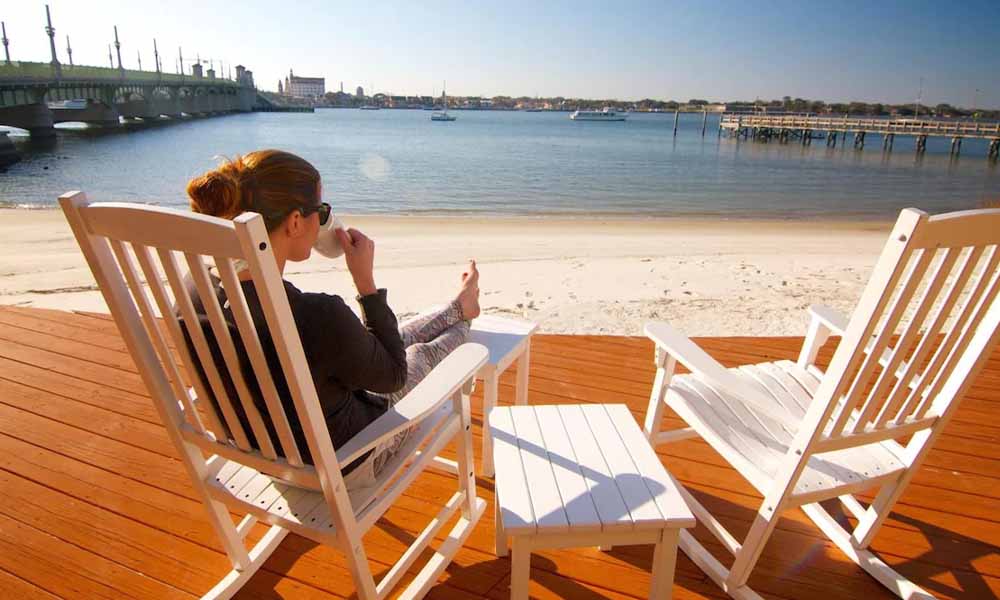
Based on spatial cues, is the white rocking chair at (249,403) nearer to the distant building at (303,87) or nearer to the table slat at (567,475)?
the table slat at (567,475)

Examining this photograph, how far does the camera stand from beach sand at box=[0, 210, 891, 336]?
4.19 m

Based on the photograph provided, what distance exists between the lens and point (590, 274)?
5594mm

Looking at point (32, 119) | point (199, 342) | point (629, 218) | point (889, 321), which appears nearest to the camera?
point (199, 342)

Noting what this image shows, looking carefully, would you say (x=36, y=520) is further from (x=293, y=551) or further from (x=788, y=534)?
(x=788, y=534)

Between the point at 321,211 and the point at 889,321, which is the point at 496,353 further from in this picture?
the point at 889,321

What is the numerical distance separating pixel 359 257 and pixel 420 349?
1.60 feet

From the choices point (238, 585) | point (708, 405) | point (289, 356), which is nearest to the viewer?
point (289, 356)

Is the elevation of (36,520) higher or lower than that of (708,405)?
lower

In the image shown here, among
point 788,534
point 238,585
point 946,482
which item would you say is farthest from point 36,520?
point 946,482

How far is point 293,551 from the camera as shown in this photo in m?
1.70

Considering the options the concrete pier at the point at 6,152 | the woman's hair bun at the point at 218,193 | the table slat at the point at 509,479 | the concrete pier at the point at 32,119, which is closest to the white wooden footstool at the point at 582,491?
the table slat at the point at 509,479

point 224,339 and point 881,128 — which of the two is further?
point 881,128

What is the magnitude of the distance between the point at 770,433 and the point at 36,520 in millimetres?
2324

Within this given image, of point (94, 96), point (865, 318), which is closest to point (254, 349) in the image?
point (865, 318)
